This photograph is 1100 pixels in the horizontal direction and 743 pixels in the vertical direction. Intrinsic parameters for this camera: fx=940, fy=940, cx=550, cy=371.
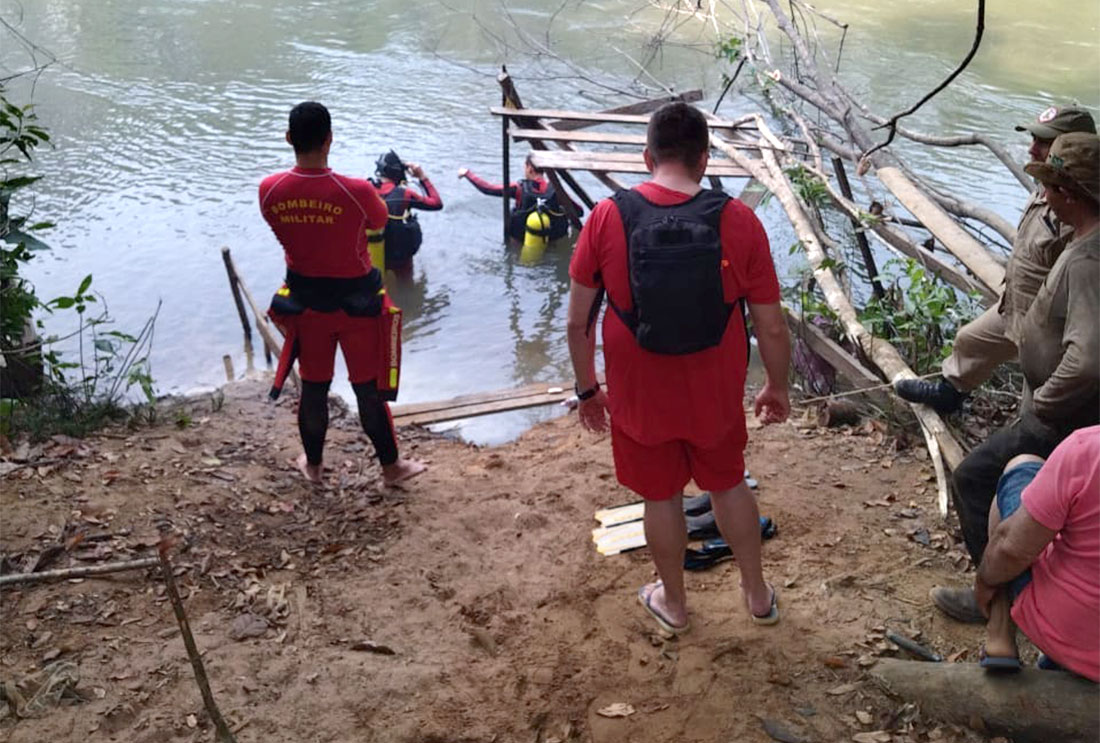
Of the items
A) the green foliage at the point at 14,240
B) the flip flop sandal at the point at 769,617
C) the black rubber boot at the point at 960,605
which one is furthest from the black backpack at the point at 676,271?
the green foliage at the point at 14,240

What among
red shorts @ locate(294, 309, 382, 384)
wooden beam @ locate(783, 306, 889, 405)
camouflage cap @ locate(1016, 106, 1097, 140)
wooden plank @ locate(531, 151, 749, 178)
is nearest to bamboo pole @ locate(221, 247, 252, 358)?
wooden plank @ locate(531, 151, 749, 178)

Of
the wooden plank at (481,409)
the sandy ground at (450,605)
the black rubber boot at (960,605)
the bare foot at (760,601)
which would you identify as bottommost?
the wooden plank at (481,409)

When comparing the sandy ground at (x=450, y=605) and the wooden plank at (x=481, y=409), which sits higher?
the sandy ground at (x=450, y=605)

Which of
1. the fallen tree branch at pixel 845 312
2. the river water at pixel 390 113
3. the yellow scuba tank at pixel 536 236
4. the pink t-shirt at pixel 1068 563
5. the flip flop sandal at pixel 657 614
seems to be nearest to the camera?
the pink t-shirt at pixel 1068 563

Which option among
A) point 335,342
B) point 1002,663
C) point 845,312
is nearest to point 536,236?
point 845,312

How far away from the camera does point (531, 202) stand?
1077 centimetres

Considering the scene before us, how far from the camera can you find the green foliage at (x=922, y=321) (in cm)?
505

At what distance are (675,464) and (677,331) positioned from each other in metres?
0.52

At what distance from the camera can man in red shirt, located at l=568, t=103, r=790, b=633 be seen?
9.05ft

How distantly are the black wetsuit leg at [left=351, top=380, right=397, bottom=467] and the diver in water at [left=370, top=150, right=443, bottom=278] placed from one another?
183 inches

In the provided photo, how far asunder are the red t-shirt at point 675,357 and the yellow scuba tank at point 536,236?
762cm

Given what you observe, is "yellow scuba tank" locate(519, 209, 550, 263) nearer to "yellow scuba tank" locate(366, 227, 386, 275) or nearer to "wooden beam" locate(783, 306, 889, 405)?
"yellow scuba tank" locate(366, 227, 386, 275)

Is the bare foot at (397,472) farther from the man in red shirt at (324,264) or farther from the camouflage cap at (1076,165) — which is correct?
the camouflage cap at (1076,165)

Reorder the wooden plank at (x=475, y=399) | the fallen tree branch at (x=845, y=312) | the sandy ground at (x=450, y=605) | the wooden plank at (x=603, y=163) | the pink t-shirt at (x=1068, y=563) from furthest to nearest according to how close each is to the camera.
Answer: the wooden plank at (x=603, y=163) → the wooden plank at (x=475, y=399) → the fallen tree branch at (x=845, y=312) → the sandy ground at (x=450, y=605) → the pink t-shirt at (x=1068, y=563)
